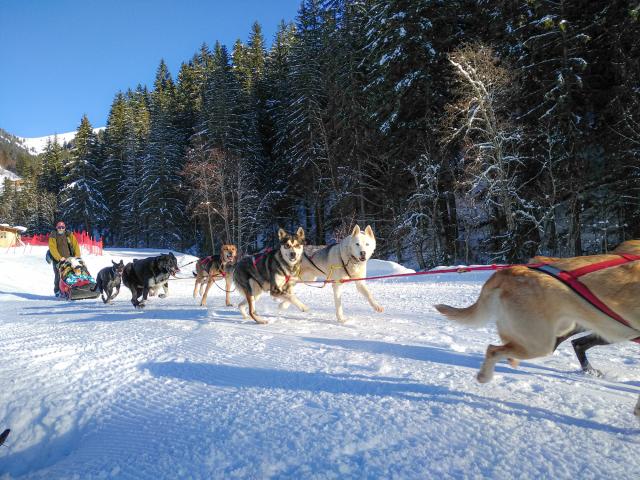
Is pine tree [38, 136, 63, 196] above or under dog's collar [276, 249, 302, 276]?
above

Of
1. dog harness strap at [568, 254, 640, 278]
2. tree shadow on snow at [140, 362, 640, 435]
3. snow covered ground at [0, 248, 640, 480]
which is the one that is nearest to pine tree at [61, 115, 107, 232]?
snow covered ground at [0, 248, 640, 480]

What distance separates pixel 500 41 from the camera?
57.7ft

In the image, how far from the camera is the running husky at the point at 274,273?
6.57 metres

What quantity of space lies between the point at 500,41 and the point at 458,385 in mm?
19126

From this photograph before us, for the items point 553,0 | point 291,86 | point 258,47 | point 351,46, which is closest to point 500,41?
point 553,0

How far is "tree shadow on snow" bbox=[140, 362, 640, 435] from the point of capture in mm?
2562

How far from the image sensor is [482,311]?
303cm

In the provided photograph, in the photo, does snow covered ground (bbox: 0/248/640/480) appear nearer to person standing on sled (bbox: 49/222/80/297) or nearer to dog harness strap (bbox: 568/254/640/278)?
dog harness strap (bbox: 568/254/640/278)

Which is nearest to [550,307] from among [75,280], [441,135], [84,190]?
[75,280]

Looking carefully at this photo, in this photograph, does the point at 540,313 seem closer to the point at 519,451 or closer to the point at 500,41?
the point at 519,451

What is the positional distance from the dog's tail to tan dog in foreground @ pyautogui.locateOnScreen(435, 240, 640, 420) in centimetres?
2

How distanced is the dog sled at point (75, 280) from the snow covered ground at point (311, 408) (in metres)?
6.18

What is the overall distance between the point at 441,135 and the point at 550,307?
17.3 meters

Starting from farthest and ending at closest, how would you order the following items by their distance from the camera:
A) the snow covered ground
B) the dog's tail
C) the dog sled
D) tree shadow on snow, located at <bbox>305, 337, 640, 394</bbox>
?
the dog sled, tree shadow on snow, located at <bbox>305, 337, 640, 394</bbox>, the dog's tail, the snow covered ground
